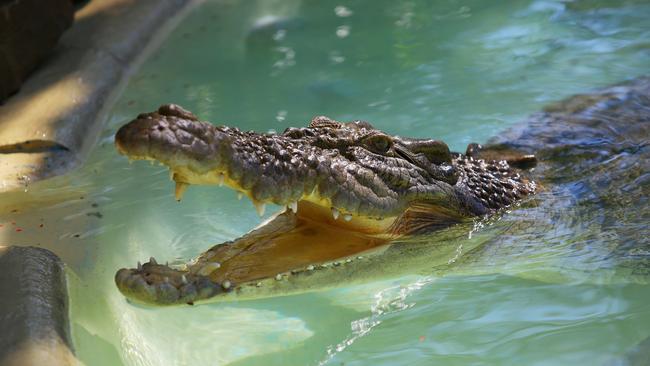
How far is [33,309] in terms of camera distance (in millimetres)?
3045

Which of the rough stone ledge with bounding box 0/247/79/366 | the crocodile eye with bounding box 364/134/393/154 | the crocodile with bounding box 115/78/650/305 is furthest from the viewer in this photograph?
the crocodile eye with bounding box 364/134/393/154

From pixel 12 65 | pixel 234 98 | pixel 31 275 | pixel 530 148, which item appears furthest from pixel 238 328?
pixel 12 65

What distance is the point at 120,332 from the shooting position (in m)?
3.54

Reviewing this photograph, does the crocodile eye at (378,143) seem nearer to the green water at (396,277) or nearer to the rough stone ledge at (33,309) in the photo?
the green water at (396,277)

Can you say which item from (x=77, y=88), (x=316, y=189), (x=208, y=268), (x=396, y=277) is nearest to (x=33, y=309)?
(x=208, y=268)

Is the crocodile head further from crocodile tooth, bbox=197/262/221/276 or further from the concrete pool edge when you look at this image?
the concrete pool edge

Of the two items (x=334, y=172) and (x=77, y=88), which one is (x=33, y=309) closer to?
(x=334, y=172)

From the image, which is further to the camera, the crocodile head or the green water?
the green water

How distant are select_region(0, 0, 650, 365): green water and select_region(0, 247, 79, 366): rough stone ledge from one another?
0.42 ft

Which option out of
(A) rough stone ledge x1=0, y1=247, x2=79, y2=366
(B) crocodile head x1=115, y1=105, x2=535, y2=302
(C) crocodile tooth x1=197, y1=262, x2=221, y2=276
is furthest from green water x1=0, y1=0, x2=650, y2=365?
(C) crocodile tooth x1=197, y1=262, x2=221, y2=276

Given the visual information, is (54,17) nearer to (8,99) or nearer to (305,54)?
(8,99)

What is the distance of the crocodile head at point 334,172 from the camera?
2.84m

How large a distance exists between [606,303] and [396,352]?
108 centimetres

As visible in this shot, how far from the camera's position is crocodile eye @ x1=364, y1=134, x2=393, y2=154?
3.71 meters
